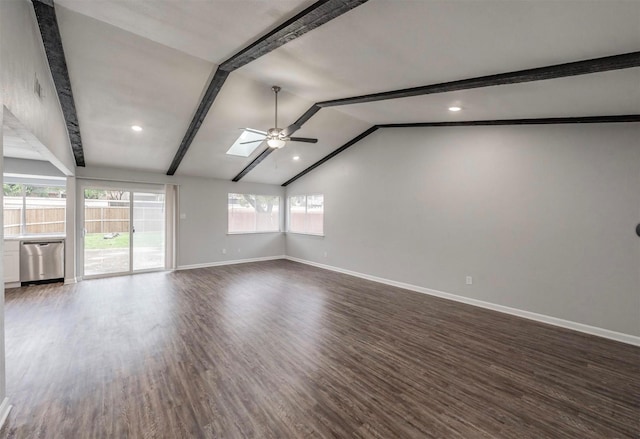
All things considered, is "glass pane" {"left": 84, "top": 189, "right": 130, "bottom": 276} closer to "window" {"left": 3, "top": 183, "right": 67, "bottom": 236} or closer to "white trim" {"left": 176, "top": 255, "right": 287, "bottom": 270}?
"window" {"left": 3, "top": 183, "right": 67, "bottom": 236}

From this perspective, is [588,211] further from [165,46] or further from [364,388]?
[165,46]

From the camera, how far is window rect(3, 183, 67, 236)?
5738 millimetres

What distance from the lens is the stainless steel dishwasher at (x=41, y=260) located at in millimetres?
5375

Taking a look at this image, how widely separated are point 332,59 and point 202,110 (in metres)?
2.41

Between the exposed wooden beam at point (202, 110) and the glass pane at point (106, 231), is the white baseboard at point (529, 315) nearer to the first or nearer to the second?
the exposed wooden beam at point (202, 110)

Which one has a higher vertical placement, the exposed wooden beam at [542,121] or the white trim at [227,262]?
the exposed wooden beam at [542,121]

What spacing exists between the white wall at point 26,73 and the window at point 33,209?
11.1 feet

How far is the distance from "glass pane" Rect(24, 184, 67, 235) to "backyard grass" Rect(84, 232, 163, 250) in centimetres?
85

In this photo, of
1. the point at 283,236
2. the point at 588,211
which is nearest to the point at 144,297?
the point at 283,236

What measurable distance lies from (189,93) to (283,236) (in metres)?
5.46

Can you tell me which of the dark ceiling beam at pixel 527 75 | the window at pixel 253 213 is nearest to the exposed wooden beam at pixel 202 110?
the dark ceiling beam at pixel 527 75

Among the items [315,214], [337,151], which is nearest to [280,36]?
[337,151]

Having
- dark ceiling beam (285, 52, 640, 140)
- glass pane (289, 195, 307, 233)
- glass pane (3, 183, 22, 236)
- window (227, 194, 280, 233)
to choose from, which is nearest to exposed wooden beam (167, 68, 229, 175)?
dark ceiling beam (285, 52, 640, 140)

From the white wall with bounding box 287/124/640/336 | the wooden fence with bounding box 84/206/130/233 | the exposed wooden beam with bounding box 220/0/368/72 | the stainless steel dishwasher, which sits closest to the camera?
the exposed wooden beam with bounding box 220/0/368/72
